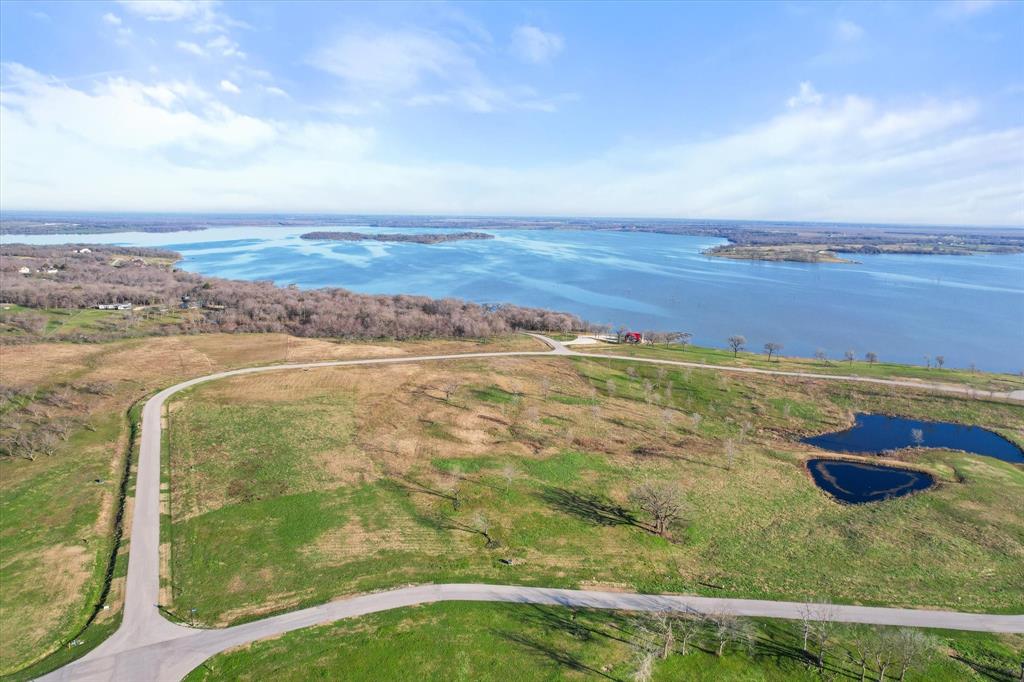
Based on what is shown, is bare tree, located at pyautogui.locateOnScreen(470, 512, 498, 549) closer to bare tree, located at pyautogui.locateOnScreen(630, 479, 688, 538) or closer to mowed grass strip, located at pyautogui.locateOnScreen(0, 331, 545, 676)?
bare tree, located at pyautogui.locateOnScreen(630, 479, 688, 538)

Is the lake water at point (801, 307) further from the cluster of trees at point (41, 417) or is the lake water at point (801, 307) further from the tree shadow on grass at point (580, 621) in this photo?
the cluster of trees at point (41, 417)

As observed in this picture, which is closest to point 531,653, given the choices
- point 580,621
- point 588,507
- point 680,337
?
point 580,621

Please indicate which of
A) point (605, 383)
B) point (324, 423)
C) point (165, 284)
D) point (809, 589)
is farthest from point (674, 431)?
point (165, 284)

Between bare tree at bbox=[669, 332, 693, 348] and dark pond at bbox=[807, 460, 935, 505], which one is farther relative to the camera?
bare tree at bbox=[669, 332, 693, 348]

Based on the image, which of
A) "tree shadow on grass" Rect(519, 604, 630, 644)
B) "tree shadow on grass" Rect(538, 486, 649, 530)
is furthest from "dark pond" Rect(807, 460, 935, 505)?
"tree shadow on grass" Rect(519, 604, 630, 644)

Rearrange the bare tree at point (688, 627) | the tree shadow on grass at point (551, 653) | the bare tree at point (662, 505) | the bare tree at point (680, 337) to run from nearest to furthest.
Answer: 1. the tree shadow on grass at point (551, 653)
2. the bare tree at point (688, 627)
3. the bare tree at point (662, 505)
4. the bare tree at point (680, 337)

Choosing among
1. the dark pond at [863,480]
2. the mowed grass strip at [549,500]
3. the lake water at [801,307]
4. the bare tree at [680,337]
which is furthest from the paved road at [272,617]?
the lake water at [801,307]
